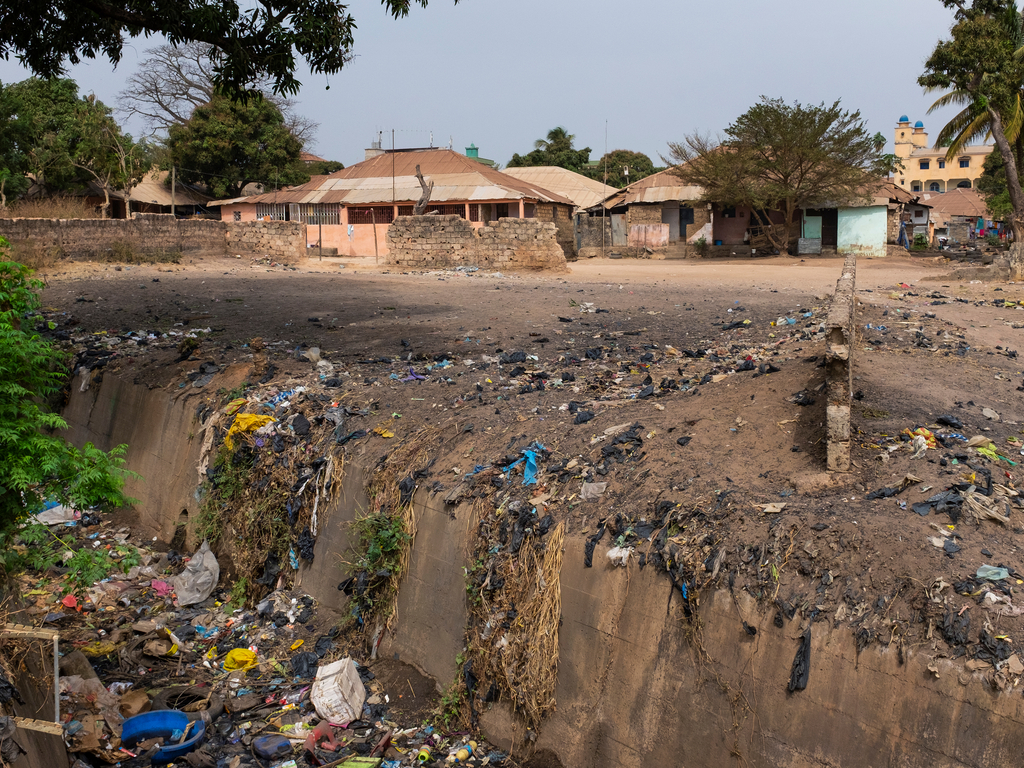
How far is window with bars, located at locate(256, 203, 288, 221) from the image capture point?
93.5 feet

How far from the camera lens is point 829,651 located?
10.3 feet

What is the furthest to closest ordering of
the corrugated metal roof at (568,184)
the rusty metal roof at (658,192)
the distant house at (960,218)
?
the distant house at (960,218) → the corrugated metal roof at (568,184) → the rusty metal roof at (658,192)

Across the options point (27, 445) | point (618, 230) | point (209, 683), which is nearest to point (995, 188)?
point (618, 230)

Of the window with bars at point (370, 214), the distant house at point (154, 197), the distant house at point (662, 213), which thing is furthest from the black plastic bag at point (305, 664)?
the distant house at point (154, 197)

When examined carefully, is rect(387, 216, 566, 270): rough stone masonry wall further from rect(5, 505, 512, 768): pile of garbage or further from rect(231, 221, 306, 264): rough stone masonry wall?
rect(5, 505, 512, 768): pile of garbage

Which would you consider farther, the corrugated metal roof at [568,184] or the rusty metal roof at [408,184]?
the corrugated metal roof at [568,184]

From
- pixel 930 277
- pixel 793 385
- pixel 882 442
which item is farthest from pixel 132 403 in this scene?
pixel 930 277

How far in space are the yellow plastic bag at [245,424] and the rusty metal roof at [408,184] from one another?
2013 centimetres

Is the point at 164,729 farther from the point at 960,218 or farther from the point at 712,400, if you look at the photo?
the point at 960,218

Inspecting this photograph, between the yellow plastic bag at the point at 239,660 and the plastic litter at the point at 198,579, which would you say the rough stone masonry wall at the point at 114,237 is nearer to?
the plastic litter at the point at 198,579

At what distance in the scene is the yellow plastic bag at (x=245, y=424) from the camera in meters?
6.05

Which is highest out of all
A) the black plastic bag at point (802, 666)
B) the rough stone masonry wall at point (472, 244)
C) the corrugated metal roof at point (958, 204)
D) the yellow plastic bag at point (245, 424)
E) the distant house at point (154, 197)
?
the corrugated metal roof at point (958, 204)

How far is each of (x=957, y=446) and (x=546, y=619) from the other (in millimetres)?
2399

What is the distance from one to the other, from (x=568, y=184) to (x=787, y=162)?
13705 mm
